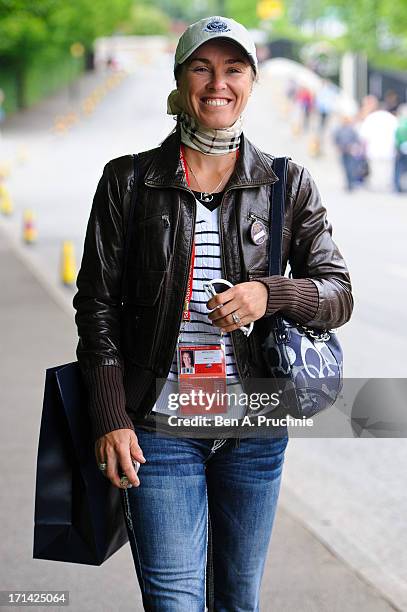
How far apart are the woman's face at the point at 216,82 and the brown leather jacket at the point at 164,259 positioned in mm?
122

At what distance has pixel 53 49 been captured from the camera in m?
65.8

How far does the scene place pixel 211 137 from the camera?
281 cm

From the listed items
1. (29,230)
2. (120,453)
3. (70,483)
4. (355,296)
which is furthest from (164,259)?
(29,230)

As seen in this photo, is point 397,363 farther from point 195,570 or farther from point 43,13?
point 43,13

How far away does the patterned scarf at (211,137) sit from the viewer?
9.21 ft

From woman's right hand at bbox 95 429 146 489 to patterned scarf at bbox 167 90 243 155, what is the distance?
2.38 feet

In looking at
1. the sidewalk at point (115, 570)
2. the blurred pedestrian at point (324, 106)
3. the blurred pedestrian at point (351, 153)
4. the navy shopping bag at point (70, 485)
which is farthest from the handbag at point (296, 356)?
the blurred pedestrian at point (324, 106)

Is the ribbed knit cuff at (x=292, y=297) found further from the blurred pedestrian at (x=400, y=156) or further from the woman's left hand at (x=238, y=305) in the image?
the blurred pedestrian at (x=400, y=156)

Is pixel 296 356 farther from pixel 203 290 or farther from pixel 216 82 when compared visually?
pixel 216 82

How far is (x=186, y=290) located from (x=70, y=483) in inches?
23.7

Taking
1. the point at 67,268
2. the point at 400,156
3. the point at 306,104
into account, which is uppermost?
the point at 306,104

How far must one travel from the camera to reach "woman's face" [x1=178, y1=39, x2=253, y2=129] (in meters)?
2.77

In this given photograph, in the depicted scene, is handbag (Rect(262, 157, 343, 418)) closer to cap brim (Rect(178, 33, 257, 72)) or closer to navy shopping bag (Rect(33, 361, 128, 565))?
cap brim (Rect(178, 33, 257, 72))

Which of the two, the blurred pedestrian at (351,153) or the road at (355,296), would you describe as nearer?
the road at (355,296)
